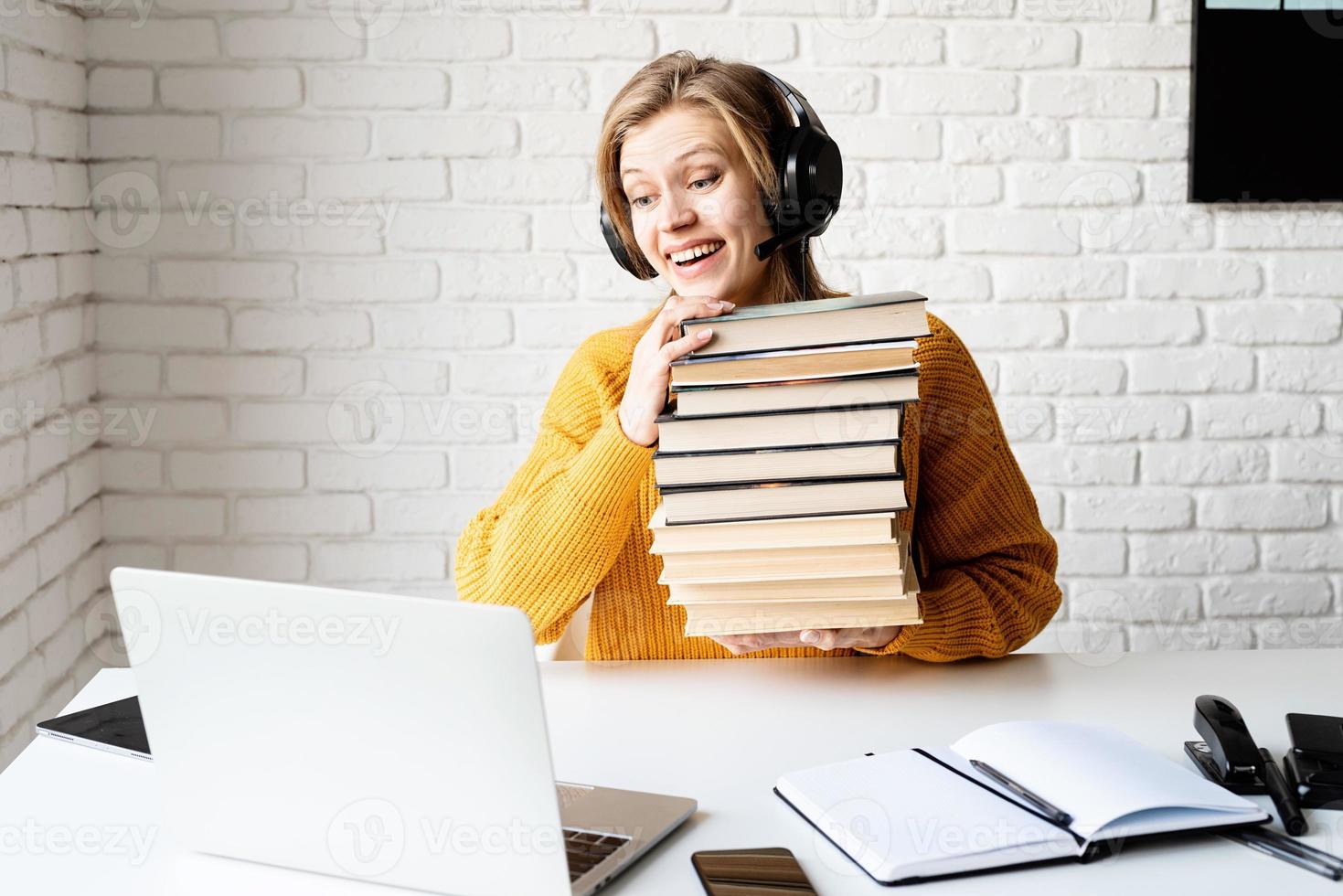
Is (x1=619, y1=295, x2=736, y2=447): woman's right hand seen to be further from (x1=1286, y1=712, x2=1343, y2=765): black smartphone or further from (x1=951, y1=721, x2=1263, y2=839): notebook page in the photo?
(x1=1286, y1=712, x2=1343, y2=765): black smartphone

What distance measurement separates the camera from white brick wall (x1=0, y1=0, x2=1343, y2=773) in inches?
83.0

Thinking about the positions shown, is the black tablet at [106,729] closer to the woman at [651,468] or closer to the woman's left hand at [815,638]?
the woman at [651,468]

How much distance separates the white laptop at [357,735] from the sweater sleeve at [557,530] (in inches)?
18.2

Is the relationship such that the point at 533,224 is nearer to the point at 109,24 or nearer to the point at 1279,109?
the point at 109,24

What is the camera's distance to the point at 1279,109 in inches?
84.7

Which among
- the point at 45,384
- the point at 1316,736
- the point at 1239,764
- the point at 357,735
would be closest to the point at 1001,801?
the point at 1239,764

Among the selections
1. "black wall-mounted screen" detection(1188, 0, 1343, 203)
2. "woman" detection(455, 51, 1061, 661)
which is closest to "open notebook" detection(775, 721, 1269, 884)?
"woman" detection(455, 51, 1061, 661)

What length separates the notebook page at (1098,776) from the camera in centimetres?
81

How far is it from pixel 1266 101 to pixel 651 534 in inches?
58.5

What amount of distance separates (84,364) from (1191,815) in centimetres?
191

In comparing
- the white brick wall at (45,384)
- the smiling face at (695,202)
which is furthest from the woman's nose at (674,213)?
the white brick wall at (45,384)

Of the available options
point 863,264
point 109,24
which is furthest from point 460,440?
point 109,24

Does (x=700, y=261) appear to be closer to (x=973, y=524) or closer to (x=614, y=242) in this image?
(x=614, y=242)

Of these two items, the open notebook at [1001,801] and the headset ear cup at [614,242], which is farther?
the headset ear cup at [614,242]
